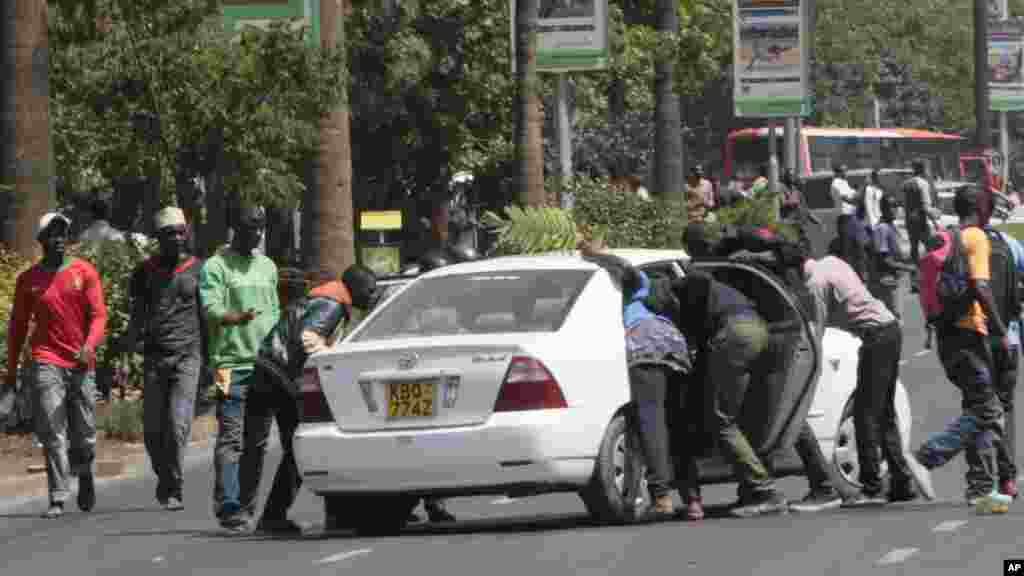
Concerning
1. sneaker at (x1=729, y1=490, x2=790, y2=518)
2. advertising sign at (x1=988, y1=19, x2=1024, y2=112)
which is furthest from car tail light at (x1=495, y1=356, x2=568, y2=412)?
advertising sign at (x1=988, y1=19, x2=1024, y2=112)

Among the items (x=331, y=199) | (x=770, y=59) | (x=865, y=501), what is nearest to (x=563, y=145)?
(x=770, y=59)

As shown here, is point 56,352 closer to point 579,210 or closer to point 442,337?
point 442,337

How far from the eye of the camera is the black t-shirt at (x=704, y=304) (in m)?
15.1

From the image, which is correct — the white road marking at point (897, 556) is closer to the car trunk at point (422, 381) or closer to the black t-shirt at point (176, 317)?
the car trunk at point (422, 381)

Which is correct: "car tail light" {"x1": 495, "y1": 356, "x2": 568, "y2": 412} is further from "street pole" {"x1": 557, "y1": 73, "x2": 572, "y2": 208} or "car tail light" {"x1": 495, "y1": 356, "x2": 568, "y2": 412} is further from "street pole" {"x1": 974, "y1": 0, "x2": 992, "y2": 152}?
"street pole" {"x1": 974, "y1": 0, "x2": 992, "y2": 152}

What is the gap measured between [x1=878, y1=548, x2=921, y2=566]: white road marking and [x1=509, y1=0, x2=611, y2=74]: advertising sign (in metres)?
18.8

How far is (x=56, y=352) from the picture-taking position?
16797mm

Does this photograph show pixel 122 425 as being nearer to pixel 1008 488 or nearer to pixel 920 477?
pixel 920 477

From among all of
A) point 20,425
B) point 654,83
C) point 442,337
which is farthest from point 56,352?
point 654,83

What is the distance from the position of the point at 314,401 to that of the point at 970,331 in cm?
363

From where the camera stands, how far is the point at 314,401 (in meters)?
14.5

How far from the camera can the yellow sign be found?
146 feet

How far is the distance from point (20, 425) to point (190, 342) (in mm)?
5702

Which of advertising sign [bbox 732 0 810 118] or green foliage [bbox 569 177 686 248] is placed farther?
advertising sign [bbox 732 0 810 118]
